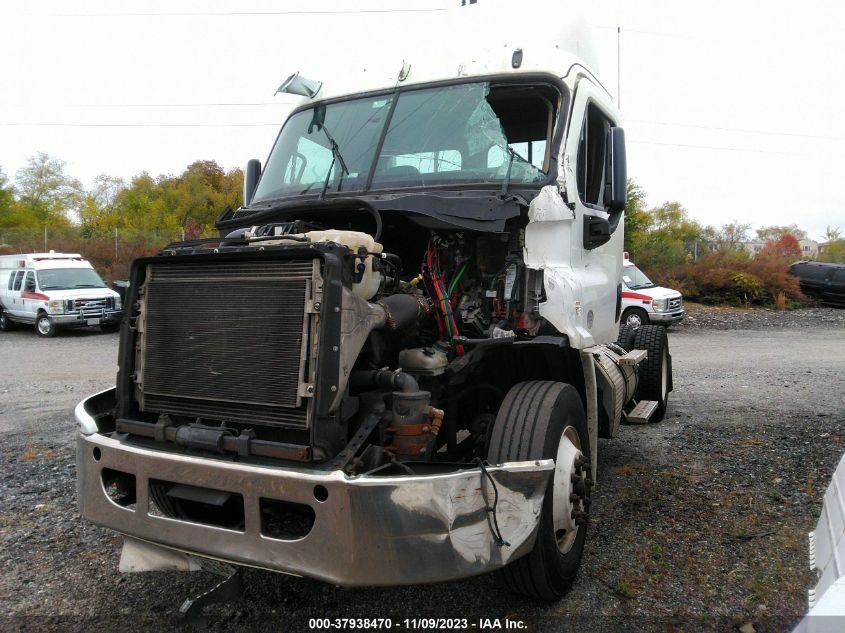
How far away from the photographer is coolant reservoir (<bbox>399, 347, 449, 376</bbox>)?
3.27 m

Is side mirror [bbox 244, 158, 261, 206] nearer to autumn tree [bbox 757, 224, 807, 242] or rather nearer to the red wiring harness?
the red wiring harness

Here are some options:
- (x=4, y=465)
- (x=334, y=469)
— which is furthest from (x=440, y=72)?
(x=4, y=465)

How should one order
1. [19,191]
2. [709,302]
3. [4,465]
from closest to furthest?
1. [4,465]
2. [709,302]
3. [19,191]

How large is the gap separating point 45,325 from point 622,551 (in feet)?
58.8

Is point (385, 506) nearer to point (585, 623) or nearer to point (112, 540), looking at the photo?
point (585, 623)

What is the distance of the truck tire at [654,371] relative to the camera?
6.88 m

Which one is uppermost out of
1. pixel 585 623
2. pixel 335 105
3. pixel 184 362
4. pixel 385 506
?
pixel 335 105

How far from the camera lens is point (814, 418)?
7031 mm

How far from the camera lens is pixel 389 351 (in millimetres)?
3416

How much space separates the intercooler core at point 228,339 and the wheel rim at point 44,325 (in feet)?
55.3

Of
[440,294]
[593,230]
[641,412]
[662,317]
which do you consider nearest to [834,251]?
[662,317]

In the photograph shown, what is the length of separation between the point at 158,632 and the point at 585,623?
201cm

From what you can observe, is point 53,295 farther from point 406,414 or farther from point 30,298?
point 406,414

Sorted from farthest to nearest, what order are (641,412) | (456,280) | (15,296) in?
(15,296) → (641,412) → (456,280)
